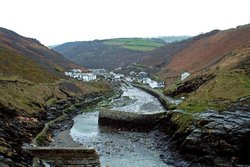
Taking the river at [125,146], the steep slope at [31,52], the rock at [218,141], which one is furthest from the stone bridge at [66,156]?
the steep slope at [31,52]

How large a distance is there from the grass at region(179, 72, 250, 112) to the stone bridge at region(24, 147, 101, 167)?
1755cm

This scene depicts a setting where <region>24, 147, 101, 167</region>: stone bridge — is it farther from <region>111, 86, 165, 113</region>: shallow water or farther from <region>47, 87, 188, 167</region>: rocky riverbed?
→ <region>111, 86, 165, 113</region>: shallow water

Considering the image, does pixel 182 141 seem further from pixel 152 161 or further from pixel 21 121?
pixel 21 121

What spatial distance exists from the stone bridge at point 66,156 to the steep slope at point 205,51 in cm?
8246

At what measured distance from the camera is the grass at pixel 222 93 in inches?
1863

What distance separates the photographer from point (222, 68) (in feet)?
236

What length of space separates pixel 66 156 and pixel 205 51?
114 metres

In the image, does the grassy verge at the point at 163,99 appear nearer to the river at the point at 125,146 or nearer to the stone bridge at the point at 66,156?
the river at the point at 125,146

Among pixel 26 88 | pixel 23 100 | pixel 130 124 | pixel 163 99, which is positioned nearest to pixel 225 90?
pixel 130 124

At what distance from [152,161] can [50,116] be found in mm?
23317

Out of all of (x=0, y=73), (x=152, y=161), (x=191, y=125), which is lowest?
(x=152, y=161)

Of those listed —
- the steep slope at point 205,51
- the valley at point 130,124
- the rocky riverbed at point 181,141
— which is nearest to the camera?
the rocky riverbed at point 181,141

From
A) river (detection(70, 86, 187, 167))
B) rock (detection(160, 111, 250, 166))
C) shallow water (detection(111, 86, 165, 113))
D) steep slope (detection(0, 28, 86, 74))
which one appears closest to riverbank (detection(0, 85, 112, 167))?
river (detection(70, 86, 187, 167))

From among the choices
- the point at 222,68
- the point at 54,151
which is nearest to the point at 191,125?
the point at 54,151
